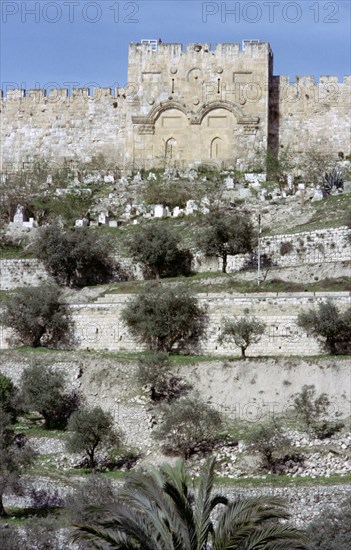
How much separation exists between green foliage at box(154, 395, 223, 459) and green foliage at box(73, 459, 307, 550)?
44.6ft

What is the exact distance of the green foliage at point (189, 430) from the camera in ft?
122

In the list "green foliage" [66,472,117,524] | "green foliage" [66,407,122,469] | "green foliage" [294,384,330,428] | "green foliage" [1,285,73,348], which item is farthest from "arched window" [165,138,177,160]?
"green foliage" [66,472,117,524]

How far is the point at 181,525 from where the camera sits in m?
23.1

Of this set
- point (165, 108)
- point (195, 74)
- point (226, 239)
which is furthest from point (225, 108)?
point (226, 239)

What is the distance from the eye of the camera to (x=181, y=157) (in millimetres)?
58906

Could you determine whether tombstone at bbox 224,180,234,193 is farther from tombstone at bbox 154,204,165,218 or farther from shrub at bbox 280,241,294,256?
shrub at bbox 280,241,294,256

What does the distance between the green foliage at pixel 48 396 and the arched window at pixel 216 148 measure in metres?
19.5

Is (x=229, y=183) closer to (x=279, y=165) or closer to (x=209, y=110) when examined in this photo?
(x=279, y=165)

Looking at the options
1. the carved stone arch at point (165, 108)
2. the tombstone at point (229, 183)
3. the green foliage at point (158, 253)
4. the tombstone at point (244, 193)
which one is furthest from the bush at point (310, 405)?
the carved stone arch at point (165, 108)

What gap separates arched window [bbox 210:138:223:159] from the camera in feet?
193

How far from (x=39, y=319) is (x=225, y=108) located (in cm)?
1691

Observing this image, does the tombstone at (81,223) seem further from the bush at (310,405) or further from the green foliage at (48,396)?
the bush at (310,405)

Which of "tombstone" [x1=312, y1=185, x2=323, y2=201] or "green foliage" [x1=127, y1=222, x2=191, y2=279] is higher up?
"tombstone" [x1=312, y1=185, x2=323, y2=201]

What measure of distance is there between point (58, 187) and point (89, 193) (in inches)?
69.1
